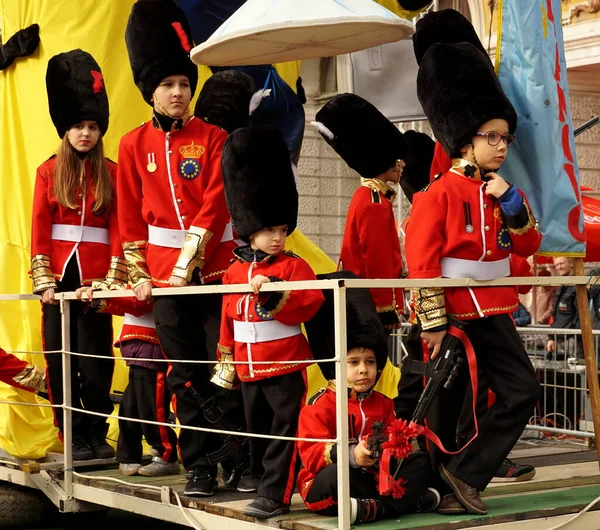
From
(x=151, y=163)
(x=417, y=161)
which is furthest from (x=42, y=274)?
(x=417, y=161)

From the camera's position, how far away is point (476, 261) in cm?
496

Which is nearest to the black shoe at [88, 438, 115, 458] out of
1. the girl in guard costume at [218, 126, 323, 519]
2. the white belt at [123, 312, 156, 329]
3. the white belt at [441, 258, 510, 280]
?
the white belt at [123, 312, 156, 329]

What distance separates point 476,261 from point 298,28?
54.6 inches

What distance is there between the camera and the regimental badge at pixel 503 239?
5.00 meters

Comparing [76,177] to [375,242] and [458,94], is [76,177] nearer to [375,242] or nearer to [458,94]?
[375,242]

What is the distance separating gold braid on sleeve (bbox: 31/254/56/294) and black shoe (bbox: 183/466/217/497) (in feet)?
4.99

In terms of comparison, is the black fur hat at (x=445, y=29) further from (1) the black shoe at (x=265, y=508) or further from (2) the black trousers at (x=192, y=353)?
(1) the black shoe at (x=265, y=508)

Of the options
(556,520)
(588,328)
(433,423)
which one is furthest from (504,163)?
(556,520)

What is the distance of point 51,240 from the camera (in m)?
6.62

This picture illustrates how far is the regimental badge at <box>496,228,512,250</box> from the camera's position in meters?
5.00

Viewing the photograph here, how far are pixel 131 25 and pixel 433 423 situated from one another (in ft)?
7.67

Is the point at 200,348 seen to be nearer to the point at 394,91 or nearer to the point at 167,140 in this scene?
the point at 167,140

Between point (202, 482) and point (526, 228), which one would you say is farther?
point (202, 482)

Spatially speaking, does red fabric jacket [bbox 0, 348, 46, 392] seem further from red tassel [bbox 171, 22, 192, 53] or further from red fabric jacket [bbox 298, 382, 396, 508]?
red fabric jacket [bbox 298, 382, 396, 508]
